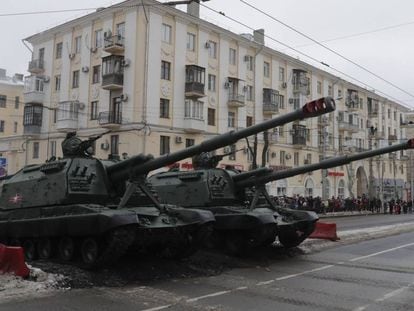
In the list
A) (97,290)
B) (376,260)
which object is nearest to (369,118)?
(376,260)

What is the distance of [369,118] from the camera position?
63.7m

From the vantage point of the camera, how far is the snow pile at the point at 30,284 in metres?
9.01

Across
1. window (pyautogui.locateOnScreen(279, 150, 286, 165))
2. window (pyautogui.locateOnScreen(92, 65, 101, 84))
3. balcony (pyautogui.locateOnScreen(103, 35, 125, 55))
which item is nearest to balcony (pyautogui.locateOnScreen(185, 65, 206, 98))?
balcony (pyautogui.locateOnScreen(103, 35, 125, 55))

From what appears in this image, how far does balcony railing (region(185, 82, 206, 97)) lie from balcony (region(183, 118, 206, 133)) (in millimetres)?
1618

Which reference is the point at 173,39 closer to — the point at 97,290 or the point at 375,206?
the point at 375,206

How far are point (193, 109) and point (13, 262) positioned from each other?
27.8m

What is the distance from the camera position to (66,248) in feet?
39.0

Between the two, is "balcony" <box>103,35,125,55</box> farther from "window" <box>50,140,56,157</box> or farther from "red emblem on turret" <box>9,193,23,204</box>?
"red emblem on turret" <box>9,193,23,204</box>

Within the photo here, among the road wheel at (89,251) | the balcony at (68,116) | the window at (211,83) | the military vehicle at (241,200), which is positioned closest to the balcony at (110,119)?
the balcony at (68,116)

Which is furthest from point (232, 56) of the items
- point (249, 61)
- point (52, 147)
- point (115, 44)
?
point (52, 147)

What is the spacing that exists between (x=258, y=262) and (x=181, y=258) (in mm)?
1999

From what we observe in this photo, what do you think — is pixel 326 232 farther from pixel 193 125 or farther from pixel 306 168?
pixel 193 125

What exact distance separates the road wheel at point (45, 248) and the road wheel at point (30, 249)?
22 centimetres

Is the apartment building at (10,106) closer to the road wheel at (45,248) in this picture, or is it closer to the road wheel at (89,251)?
the road wheel at (45,248)
